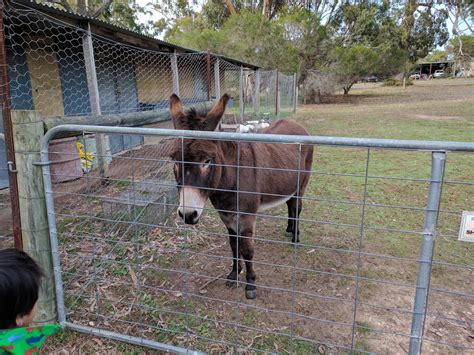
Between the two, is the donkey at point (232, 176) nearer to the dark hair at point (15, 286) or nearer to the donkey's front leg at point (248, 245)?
the donkey's front leg at point (248, 245)

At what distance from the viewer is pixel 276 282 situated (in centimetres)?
325

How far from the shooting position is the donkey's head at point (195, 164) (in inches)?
87.9

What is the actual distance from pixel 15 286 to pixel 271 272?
2.47 meters

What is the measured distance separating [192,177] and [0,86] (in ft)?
4.36

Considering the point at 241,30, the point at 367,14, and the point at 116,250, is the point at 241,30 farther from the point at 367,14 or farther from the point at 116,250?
the point at 116,250

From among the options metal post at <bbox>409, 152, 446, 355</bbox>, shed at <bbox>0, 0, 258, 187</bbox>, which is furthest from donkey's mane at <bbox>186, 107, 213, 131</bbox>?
shed at <bbox>0, 0, 258, 187</bbox>

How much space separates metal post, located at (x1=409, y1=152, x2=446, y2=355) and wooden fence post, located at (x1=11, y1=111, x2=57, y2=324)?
2161 millimetres

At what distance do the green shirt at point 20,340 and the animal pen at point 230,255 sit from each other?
3.26ft

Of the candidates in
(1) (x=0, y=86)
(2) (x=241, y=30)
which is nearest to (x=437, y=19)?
(2) (x=241, y=30)

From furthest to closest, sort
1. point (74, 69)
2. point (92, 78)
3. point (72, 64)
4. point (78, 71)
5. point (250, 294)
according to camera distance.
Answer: point (78, 71) < point (74, 69) < point (72, 64) < point (92, 78) < point (250, 294)

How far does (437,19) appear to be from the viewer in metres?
38.9

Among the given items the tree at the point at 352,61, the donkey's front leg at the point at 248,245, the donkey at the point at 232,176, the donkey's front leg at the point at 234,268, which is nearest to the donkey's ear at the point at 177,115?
the donkey at the point at 232,176

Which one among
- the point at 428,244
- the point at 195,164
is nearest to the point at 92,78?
the point at 195,164

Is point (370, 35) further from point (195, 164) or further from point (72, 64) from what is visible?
point (195, 164)
